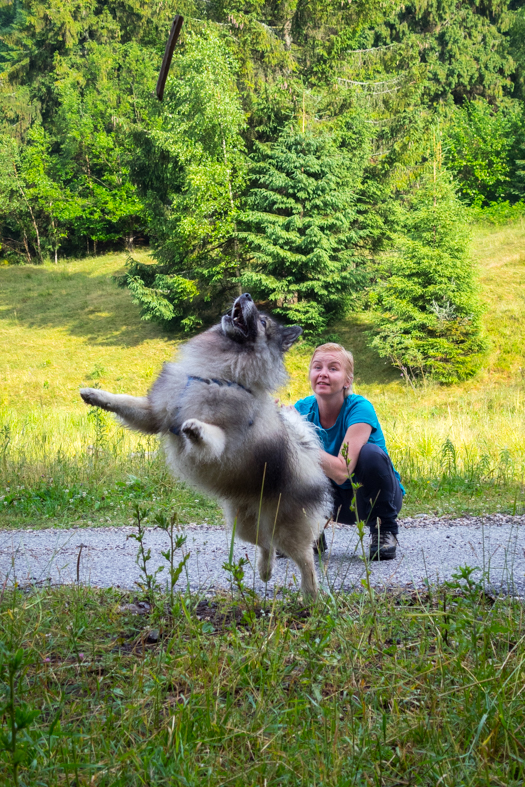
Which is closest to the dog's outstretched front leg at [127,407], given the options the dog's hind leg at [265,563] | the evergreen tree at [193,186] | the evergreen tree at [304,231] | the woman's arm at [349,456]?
the dog's hind leg at [265,563]

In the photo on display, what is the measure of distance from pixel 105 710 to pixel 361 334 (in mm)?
21514

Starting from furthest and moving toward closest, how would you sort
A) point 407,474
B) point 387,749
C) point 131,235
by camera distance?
1. point 131,235
2. point 407,474
3. point 387,749

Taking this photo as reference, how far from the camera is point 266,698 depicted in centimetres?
213

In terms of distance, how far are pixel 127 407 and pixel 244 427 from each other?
718 millimetres

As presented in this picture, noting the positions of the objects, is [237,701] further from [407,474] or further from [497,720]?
[407,474]

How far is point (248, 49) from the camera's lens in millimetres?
22344

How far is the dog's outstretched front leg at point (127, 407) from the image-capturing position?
3.37 metres

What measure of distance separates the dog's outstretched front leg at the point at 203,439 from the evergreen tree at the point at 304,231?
58.3 feet

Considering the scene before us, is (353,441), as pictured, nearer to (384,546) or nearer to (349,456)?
(349,456)

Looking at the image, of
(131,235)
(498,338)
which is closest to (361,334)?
(498,338)

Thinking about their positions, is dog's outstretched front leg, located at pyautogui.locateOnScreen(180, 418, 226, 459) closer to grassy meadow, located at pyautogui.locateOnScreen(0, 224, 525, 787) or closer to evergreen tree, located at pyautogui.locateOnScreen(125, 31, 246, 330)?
grassy meadow, located at pyautogui.locateOnScreen(0, 224, 525, 787)

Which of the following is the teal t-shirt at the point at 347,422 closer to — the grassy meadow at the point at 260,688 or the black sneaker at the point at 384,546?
the black sneaker at the point at 384,546

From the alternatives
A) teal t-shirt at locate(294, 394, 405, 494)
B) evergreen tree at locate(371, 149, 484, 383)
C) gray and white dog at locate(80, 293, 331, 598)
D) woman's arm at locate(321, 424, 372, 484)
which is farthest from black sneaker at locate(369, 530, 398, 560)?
evergreen tree at locate(371, 149, 484, 383)

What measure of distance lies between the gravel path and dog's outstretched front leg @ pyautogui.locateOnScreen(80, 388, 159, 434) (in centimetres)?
86
